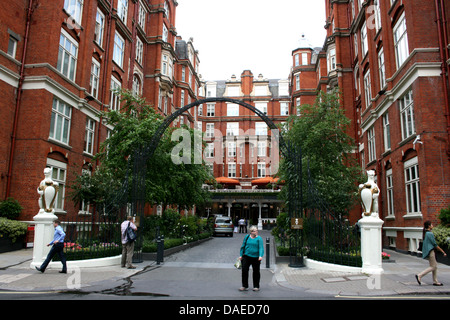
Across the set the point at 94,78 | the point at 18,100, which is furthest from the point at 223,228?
the point at 18,100

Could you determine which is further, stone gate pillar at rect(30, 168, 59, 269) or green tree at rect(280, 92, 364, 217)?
green tree at rect(280, 92, 364, 217)

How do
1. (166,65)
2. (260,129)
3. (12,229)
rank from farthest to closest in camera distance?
(260,129), (166,65), (12,229)

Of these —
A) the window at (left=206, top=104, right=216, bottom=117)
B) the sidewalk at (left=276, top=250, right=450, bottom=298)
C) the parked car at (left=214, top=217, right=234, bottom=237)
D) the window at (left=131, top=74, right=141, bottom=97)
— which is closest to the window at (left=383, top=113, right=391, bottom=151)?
the sidewalk at (left=276, top=250, right=450, bottom=298)

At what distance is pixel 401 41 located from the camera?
59.3 ft

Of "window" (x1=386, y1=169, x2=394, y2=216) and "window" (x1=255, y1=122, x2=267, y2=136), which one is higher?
"window" (x1=255, y1=122, x2=267, y2=136)

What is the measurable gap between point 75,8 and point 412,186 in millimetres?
20492

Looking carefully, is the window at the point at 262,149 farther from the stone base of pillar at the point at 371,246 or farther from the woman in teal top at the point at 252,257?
the woman in teal top at the point at 252,257

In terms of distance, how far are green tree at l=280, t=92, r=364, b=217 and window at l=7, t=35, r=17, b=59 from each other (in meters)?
14.4

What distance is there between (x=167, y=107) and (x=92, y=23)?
49.5ft

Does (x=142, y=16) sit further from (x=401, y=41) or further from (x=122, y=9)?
(x=401, y=41)

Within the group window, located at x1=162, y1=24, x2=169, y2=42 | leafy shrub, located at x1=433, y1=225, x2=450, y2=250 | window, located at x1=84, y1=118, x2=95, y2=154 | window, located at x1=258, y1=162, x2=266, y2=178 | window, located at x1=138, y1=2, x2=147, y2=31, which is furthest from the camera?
window, located at x1=258, y1=162, x2=266, y2=178

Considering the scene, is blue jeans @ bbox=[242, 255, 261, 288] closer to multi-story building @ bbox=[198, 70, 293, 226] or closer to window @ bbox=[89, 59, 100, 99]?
window @ bbox=[89, 59, 100, 99]

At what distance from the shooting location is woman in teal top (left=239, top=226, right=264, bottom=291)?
8469 mm
